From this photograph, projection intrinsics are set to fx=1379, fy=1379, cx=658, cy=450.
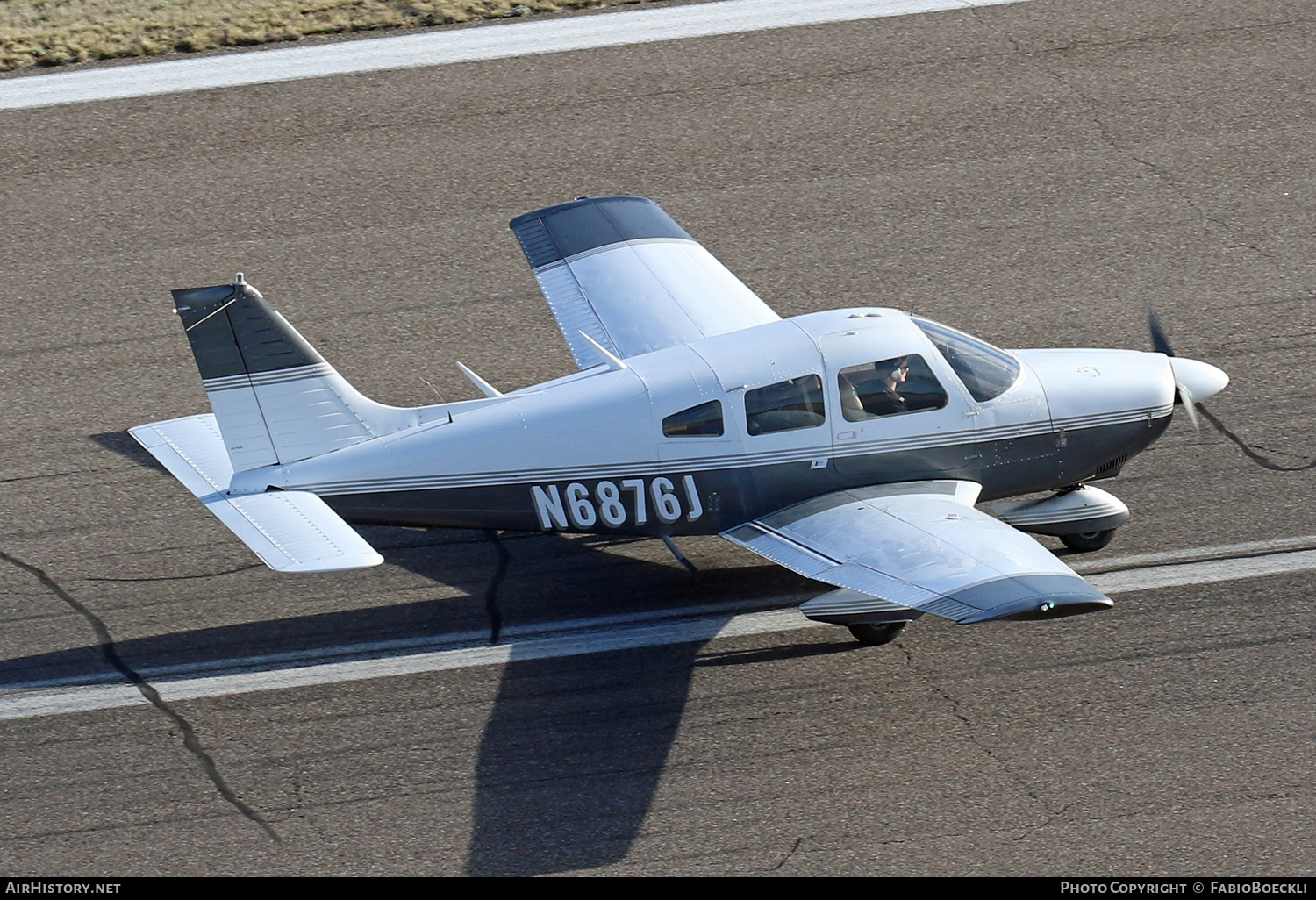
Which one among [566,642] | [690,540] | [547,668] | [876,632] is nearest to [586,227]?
[690,540]

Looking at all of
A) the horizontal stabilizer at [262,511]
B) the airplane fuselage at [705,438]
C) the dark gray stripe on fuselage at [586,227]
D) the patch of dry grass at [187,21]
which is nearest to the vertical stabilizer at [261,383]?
the airplane fuselage at [705,438]

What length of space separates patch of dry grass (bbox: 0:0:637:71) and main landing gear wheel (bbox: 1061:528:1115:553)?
13333mm

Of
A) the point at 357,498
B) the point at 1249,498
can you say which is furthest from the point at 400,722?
the point at 1249,498

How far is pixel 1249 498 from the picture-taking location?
41.1 feet

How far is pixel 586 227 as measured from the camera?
47.1 feet

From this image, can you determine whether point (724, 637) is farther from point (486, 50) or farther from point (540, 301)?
point (486, 50)

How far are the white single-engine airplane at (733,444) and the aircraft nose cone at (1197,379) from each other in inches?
4.9

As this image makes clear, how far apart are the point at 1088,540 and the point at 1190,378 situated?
5.48 ft

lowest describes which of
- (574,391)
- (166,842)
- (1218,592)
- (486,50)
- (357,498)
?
(166,842)

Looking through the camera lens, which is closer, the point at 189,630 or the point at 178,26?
the point at 189,630

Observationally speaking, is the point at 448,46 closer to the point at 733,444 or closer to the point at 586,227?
the point at 586,227

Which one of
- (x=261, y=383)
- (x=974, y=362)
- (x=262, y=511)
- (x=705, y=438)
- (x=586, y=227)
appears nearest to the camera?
(x=262, y=511)
